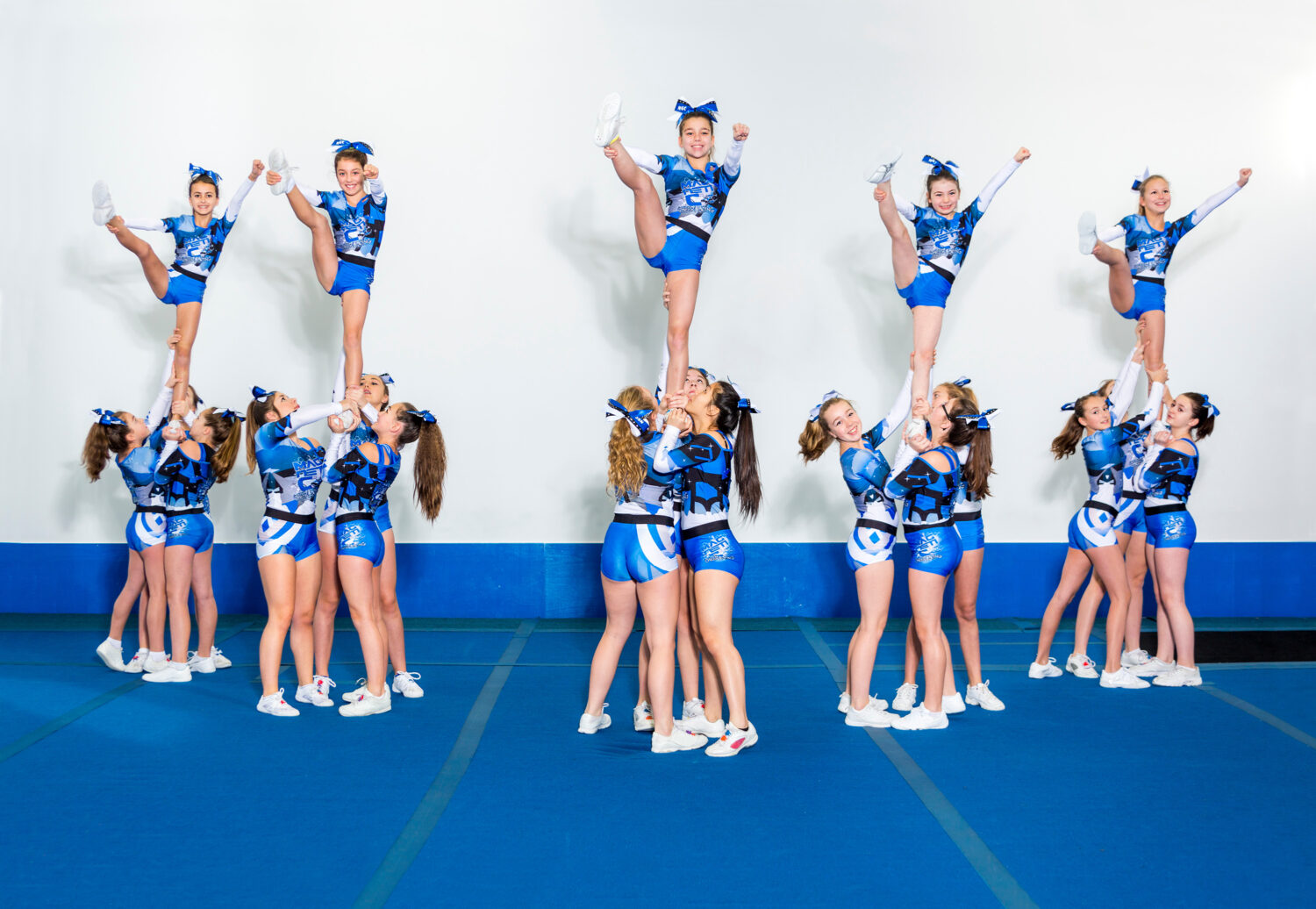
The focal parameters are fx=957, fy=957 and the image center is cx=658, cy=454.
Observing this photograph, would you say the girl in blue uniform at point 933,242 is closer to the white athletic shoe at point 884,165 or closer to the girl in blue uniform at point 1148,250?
the white athletic shoe at point 884,165

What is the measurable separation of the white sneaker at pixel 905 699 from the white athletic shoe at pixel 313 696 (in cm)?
260

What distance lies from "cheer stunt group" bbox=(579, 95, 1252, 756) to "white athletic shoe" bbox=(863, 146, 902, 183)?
0.04 ft

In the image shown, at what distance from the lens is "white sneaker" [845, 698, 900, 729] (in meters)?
4.07

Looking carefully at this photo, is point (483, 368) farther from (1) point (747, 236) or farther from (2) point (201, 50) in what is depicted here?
(2) point (201, 50)

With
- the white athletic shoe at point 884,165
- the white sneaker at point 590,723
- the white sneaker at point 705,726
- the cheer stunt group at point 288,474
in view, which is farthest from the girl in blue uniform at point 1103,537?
the cheer stunt group at point 288,474

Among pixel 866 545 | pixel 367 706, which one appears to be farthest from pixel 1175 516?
pixel 367 706

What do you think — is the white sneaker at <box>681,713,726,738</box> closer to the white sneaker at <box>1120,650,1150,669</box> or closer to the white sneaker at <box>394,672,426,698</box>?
the white sneaker at <box>394,672,426,698</box>

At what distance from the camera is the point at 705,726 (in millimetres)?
3979

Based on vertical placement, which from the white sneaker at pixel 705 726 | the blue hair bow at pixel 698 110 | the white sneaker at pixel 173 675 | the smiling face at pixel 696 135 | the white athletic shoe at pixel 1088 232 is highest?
the blue hair bow at pixel 698 110

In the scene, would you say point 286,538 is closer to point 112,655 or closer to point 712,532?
point 112,655

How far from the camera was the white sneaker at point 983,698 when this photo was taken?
4.39 m

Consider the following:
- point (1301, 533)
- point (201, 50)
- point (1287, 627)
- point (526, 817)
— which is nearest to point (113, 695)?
point (526, 817)

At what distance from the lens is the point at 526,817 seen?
3100mm

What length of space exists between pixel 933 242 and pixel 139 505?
436cm
